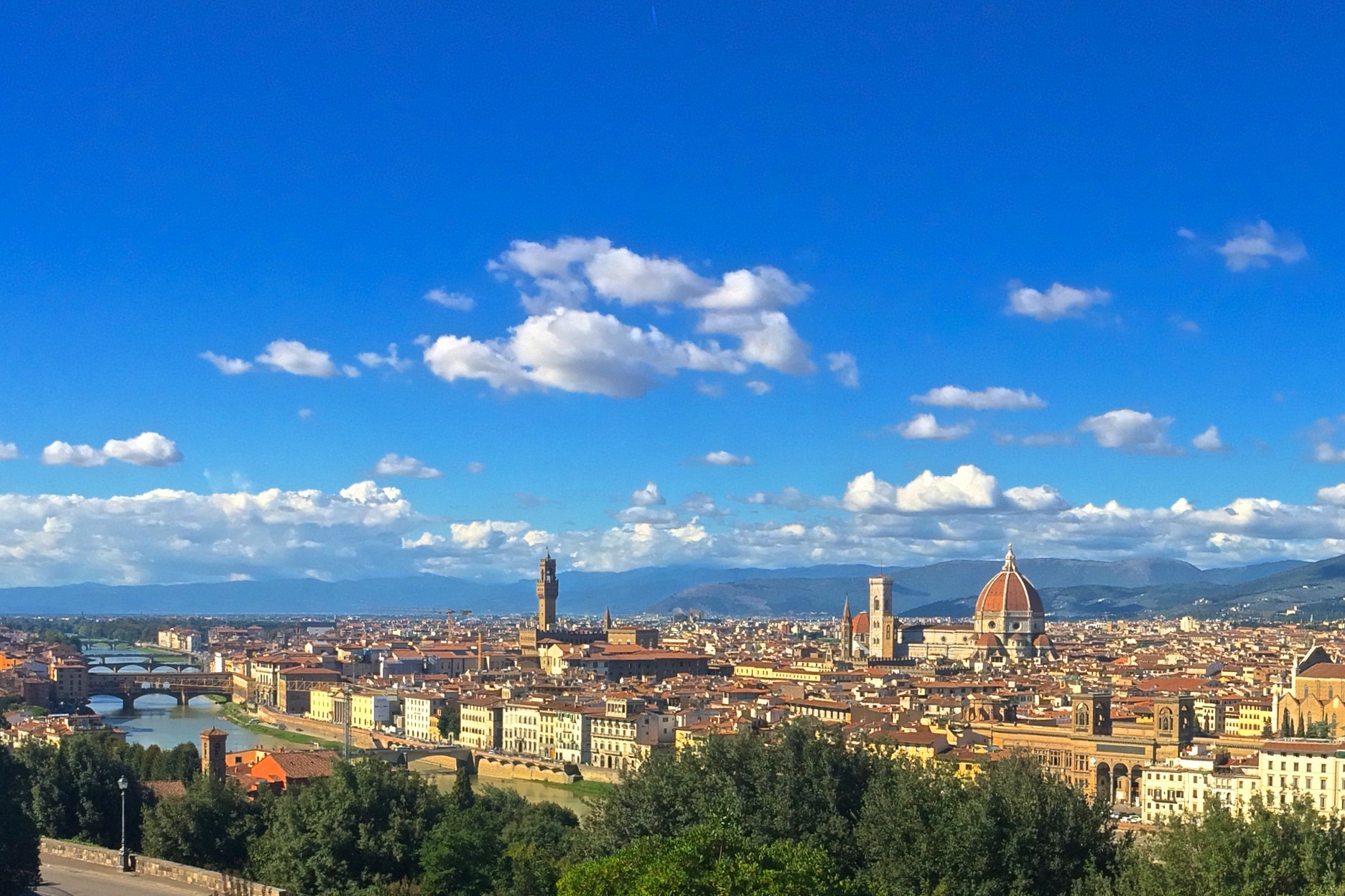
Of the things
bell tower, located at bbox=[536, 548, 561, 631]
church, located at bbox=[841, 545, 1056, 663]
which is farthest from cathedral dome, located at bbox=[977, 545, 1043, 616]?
bell tower, located at bbox=[536, 548, 561, 631]

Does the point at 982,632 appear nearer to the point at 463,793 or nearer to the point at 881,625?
the point at 881,625

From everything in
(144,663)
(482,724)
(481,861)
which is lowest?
(144,663)

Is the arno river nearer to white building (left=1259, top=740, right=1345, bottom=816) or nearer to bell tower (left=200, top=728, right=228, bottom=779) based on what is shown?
bell tower (left=200, top=728, right=228, bottom=779)

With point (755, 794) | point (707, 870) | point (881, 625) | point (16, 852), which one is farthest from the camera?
point (881, 625)

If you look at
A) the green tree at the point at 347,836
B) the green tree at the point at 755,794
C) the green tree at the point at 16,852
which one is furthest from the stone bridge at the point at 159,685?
the green tree at the point at 755,794

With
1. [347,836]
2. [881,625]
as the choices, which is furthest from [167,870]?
[881,625]
